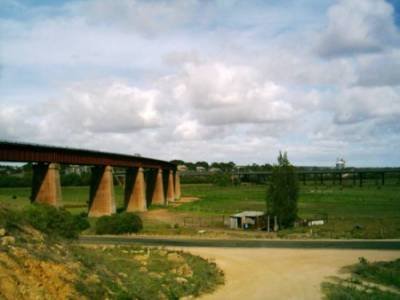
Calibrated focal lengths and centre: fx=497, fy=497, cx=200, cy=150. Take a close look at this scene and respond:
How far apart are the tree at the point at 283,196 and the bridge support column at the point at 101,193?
103ft

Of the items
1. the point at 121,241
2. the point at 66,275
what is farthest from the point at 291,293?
the point at 121,241

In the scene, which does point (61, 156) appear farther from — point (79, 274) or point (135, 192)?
point (79, 274)

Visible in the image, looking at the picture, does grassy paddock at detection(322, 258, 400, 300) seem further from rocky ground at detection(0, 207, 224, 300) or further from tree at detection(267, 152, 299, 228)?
tree at detection(267, 152, 299, 228)

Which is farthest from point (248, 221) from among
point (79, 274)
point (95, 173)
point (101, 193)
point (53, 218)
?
point (79, 274)

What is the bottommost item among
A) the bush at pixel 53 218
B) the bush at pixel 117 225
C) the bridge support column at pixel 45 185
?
the bush at pixel 117 225

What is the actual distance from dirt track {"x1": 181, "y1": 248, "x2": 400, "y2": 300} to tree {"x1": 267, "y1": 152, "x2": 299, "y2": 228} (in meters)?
17.5

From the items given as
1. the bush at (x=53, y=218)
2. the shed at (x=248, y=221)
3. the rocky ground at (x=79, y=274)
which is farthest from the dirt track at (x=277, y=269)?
the shed at (x=248, y=221)

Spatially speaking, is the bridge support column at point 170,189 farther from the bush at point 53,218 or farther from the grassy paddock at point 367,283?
the grassy paddock at point 367,283

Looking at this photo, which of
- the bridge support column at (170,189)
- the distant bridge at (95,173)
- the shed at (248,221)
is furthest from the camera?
the bridge support column at (170,189)

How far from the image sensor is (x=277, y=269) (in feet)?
121

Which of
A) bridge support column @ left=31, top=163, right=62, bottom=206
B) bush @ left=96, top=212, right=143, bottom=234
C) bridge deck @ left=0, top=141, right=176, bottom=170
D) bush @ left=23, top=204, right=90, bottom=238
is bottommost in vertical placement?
bush @ left=96, top=212, right=143, bottom=234

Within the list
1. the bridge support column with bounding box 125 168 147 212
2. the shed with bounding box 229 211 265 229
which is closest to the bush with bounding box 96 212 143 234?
the shed with bounding box 229 211 265 229

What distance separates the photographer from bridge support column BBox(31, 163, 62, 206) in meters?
67.1

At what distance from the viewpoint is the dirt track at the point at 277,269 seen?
29.9 meters
